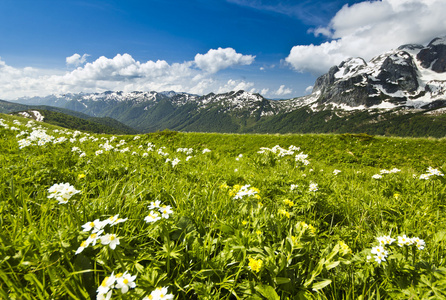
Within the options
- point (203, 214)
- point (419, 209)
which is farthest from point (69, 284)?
point (419, 209)

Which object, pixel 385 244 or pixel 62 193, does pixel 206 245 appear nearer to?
pixel 62 193

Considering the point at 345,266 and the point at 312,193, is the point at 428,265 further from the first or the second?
the point at 312,193

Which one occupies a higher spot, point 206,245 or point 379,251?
point 379,251

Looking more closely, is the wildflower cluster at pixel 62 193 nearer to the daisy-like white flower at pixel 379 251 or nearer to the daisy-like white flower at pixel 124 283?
the daisy-like white flower at pixel 124 283

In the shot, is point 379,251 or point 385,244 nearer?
point 379,251

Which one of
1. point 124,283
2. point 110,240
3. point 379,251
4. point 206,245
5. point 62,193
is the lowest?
point 206,245

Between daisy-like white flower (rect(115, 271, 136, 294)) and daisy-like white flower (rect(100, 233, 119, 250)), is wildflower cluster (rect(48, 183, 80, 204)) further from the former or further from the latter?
daisy-like white flower (rect(115, 271, 136, 294))

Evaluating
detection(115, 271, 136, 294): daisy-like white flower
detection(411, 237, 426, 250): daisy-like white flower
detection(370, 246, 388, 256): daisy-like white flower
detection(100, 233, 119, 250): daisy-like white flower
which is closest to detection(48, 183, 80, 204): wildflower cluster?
detection(100, 233, 119, 250): daisy-like white flower

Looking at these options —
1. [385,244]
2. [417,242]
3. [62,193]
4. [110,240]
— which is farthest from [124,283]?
[417,242]

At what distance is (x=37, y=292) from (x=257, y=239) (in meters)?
2.08

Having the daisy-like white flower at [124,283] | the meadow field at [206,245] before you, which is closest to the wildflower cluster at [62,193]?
the meadow field at [206,245]

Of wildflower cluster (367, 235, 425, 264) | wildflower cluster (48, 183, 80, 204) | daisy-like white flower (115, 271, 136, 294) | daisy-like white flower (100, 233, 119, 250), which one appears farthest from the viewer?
wildflower cluster (48, 183, 80, 204)

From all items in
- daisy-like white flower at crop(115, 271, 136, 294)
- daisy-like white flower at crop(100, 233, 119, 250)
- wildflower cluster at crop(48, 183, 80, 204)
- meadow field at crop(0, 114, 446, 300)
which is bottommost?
Result: meadow field at crop(0, 114, 446, 300)

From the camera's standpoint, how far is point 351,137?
18.0 m
